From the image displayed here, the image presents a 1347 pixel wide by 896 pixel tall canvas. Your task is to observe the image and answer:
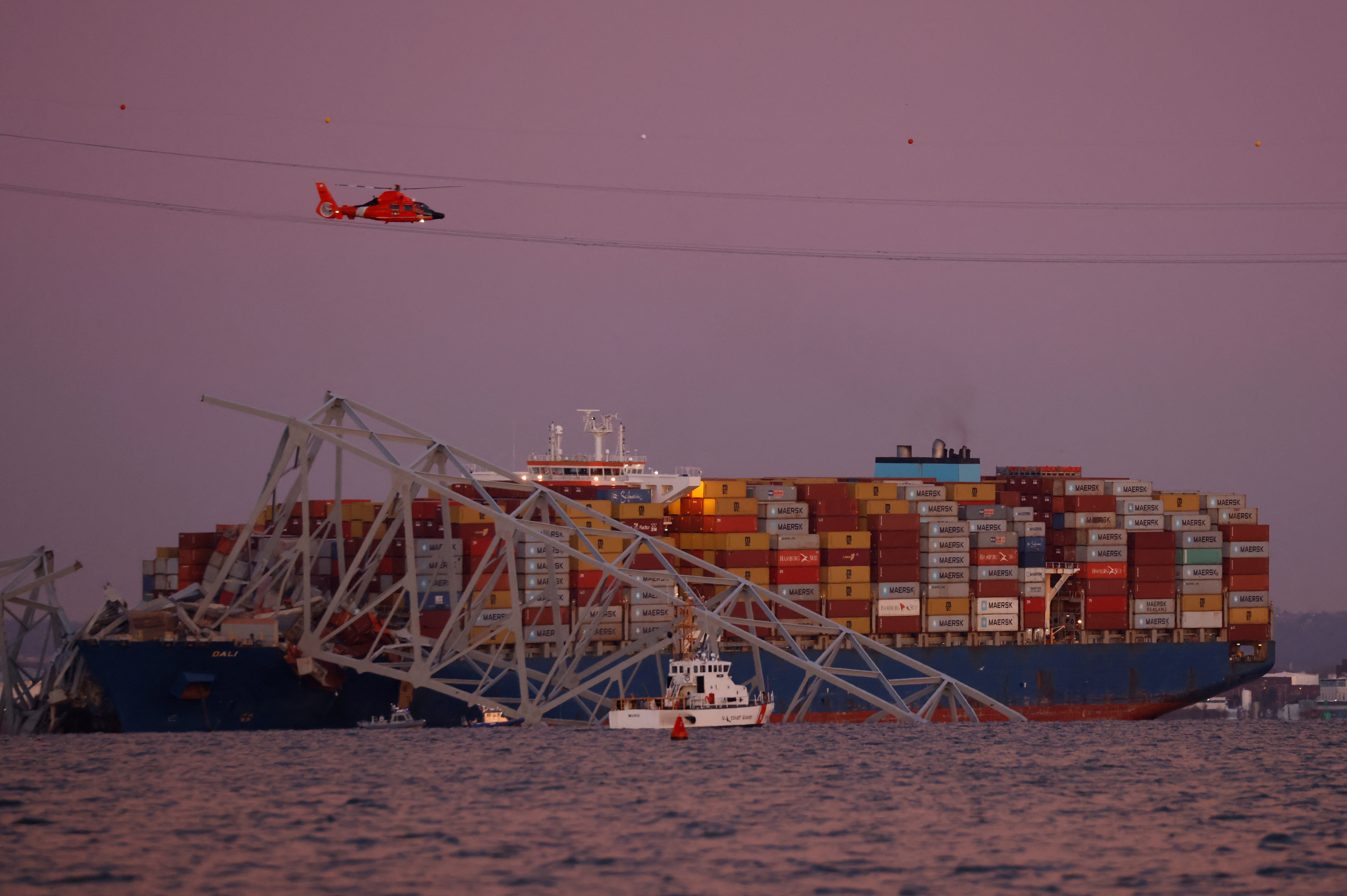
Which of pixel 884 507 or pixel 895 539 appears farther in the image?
pixel 884 507

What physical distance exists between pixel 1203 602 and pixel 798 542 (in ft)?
85.9

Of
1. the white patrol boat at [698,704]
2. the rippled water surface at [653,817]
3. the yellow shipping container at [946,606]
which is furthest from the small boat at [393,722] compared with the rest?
the yellow shipping container at [946,606]

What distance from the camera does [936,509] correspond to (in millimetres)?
87812

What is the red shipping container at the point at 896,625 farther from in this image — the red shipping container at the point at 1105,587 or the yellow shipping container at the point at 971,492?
the red shipping container at the point at 1105,587

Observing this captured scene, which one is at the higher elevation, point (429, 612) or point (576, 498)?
point (576, 498)

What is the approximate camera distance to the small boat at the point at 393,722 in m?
65.4

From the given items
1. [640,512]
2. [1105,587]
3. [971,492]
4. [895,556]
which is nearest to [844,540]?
[895,556]

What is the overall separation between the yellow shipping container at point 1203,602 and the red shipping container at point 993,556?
1179 cm

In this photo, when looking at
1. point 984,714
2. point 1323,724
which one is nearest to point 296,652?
point 984,714

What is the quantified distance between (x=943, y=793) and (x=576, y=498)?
46.0m

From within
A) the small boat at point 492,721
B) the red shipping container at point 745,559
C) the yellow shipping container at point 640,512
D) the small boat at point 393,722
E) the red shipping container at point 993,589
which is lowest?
the small boat at point 492,721

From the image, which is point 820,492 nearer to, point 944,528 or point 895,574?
point 895,574

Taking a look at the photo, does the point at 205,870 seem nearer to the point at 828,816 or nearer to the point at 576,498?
the point at 828,816

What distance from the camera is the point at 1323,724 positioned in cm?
9556
